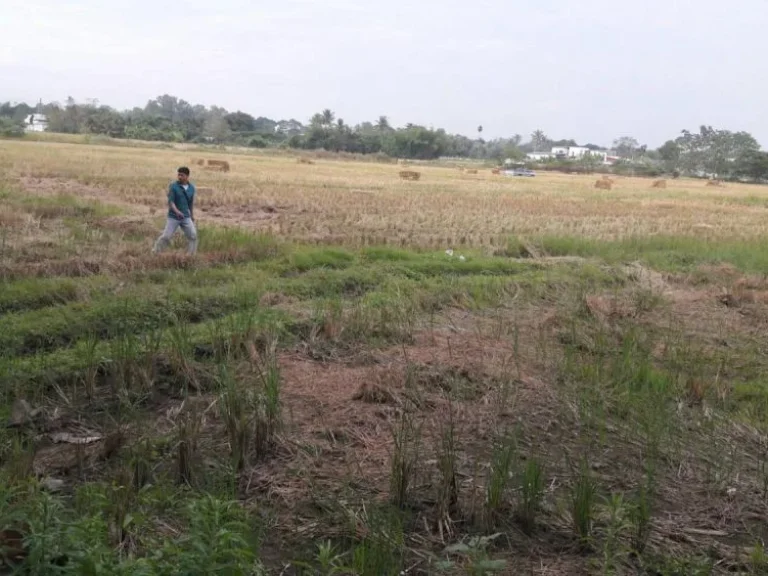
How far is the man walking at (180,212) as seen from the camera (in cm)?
1178

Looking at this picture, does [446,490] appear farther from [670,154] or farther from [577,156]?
[577,156]

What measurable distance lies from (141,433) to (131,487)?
916 millimetres

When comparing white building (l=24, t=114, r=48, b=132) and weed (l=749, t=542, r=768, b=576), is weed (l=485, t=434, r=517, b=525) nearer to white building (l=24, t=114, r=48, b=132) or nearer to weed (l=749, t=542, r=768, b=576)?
weed (l=749, t=542, r=768, b=576)

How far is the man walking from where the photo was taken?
11781mm

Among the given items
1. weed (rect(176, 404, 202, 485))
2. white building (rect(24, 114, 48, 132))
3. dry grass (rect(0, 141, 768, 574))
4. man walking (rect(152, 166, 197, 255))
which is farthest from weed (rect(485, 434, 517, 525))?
white building (rect(24, 114, 48, 132))

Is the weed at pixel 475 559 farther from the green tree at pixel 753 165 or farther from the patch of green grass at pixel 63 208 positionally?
the green tree at pixel 753 165

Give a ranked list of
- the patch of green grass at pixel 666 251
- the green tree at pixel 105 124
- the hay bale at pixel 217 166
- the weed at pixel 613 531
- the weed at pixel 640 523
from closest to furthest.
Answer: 1. the weed at pixel 613 531
2. the weed at pixel 640 523
3. the patch of green grass at pixel 666 251
4. the hay bale at pixel 217 166
5. the green tree at pixel 105 124

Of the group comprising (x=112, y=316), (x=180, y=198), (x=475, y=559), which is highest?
(x=180, y=198)

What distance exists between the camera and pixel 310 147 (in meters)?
87.3

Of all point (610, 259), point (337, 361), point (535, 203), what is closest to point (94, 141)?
point (535, 203)

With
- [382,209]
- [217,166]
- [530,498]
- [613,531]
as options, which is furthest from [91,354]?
[217,166]

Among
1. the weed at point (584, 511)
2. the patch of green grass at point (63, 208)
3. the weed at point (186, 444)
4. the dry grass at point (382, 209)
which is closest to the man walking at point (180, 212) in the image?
the dry grass at point (382, 209)

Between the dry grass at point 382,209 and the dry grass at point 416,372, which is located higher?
the dry grass at point 382,209

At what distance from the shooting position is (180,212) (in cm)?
1181
